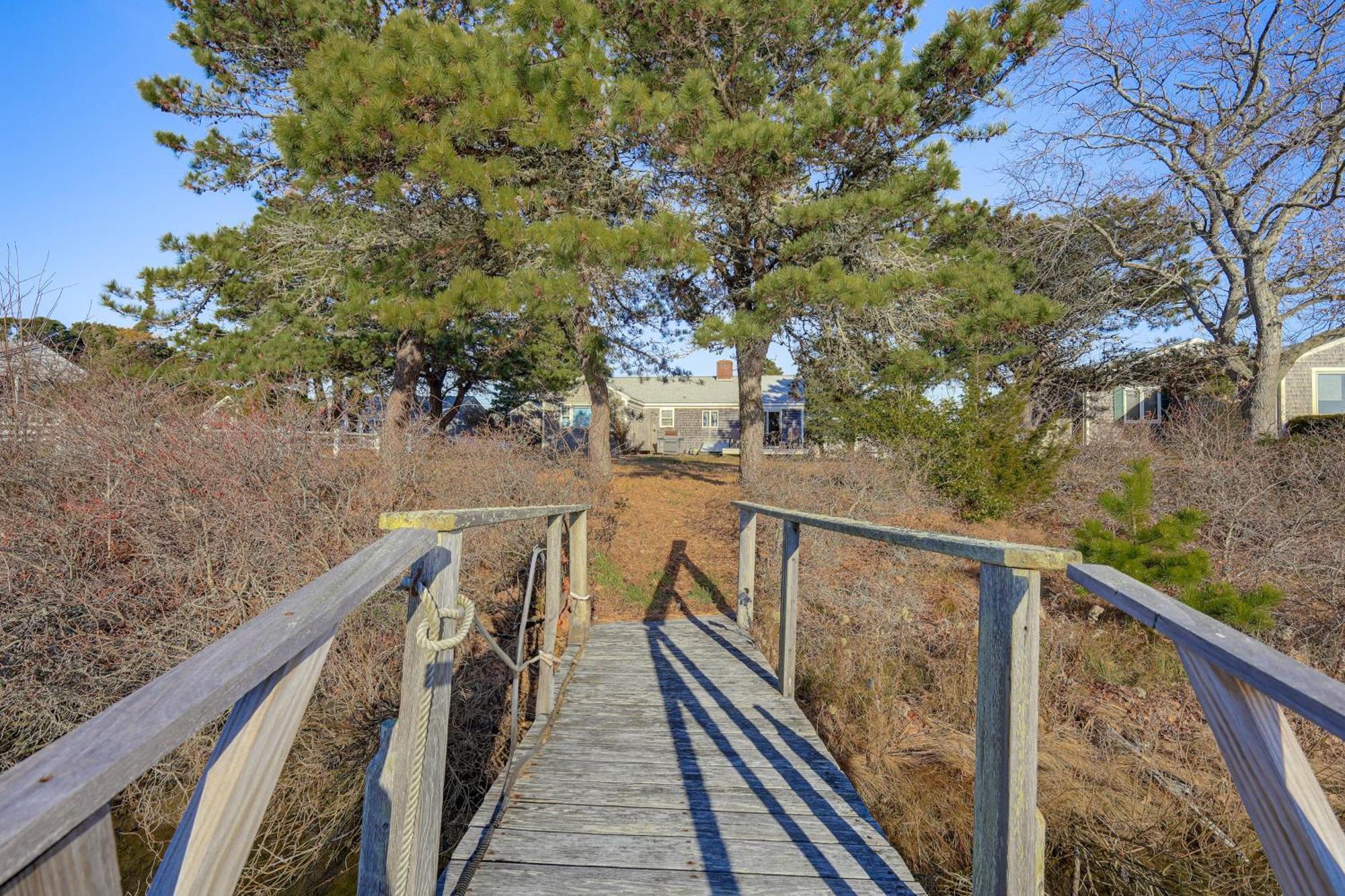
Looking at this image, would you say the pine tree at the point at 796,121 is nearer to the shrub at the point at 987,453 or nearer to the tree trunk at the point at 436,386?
the shrub at the point at 987,453

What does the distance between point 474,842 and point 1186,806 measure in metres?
4.34

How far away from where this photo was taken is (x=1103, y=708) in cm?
569

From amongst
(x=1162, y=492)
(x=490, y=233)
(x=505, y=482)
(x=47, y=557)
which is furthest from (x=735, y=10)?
(x=47, y=557)

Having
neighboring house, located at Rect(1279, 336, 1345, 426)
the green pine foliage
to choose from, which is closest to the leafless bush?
the green pine foliage

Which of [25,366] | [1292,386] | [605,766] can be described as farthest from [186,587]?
[1292,386]

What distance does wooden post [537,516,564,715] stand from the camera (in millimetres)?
3932

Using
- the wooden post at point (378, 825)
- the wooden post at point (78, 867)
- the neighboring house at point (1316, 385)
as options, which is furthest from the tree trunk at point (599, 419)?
the neighboring house at point (1316, 385)

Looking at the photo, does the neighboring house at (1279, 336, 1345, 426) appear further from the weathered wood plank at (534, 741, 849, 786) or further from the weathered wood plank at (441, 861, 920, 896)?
the weathered wood plank at (441, 861, 920, 896)

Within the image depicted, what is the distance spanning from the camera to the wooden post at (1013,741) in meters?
1.58

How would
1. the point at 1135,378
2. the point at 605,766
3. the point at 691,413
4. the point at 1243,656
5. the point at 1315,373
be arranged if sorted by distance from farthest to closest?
1. the point at 691,413
2. the point at 1315,373
3. the point at 1135,378
4. the point at 605,766
5. the point at 1243,656

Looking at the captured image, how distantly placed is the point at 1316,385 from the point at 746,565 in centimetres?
2332

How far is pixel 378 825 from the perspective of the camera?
5.28 ft

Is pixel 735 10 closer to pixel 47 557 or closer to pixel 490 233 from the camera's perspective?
pixel 490 233

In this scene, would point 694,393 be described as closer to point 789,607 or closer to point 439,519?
point 789,607
